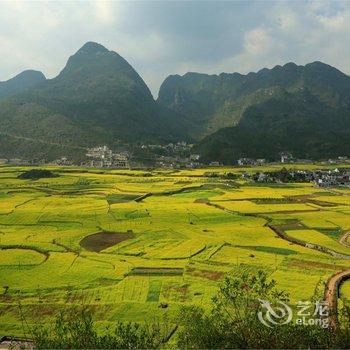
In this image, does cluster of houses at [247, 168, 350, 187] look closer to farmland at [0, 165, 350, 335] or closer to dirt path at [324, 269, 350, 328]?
farmland at [0, 165, 350, 335]

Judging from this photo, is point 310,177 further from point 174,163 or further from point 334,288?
point 334,288

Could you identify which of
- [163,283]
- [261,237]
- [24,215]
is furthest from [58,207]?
[163,283]

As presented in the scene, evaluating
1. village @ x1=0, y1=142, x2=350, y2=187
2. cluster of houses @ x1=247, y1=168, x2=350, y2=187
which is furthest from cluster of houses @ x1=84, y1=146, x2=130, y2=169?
cluster of houses @ x1=247, y1=168, x2=350, y2=187

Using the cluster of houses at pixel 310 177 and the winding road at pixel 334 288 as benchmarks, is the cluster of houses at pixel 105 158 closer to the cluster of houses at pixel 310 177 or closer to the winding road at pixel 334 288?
the cluster of houses at pixel 310 177

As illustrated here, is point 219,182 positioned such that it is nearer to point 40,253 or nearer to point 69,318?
point 40,253
